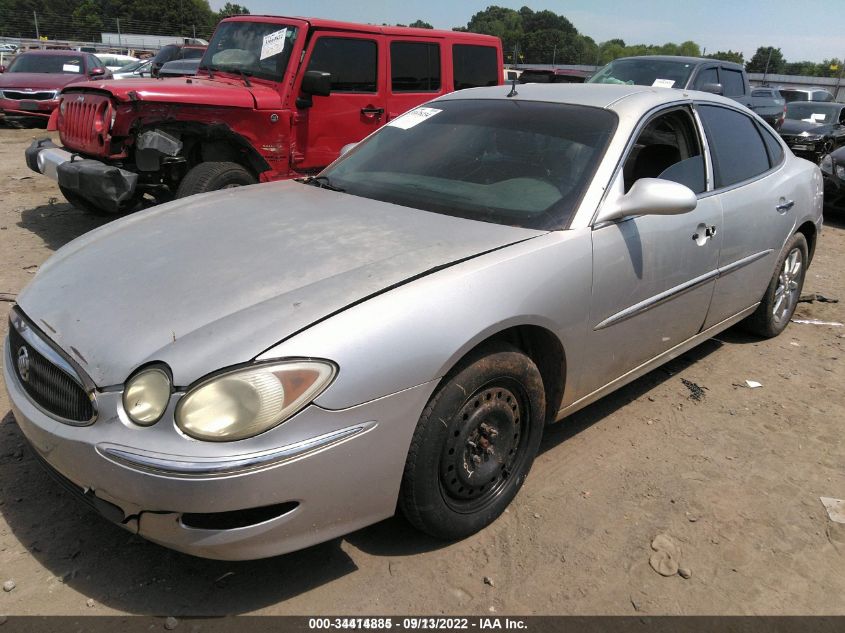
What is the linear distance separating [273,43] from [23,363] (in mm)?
4849

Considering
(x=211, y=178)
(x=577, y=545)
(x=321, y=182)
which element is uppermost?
(x=321, y=182)

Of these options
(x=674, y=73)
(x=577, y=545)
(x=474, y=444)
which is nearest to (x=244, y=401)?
(x=474, y=444)

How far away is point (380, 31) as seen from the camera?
6.75m

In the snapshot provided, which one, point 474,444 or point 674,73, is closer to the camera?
point 474,444

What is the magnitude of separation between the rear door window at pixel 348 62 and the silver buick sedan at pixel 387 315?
9.85 feet

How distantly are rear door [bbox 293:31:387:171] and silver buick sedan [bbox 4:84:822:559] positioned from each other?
9.66 ft

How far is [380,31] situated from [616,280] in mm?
4883

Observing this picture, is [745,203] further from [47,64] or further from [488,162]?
Answer: [47,64]

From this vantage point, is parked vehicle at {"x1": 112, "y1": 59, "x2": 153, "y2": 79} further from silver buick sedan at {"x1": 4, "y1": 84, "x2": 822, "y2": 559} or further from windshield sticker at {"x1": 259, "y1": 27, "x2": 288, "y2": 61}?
silver buick sedan at {"x1": 4, "y1": 84, "x2": 822, "y2": 559}

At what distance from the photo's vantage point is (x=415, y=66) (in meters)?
7.15

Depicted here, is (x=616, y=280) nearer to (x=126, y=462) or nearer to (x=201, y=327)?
(x=201, y=327)

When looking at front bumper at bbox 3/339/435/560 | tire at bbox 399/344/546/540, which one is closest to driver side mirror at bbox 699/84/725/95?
tire at bbox 399/344/546/540

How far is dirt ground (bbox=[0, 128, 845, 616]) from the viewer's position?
7.37ft

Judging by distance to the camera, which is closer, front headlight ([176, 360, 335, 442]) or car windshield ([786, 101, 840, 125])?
front headlight ([176, 360, 335, 442])
